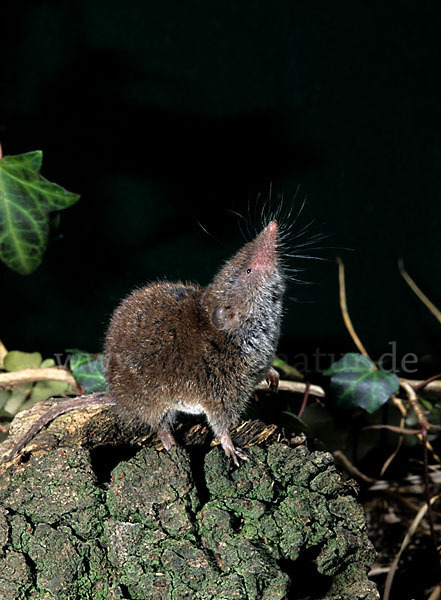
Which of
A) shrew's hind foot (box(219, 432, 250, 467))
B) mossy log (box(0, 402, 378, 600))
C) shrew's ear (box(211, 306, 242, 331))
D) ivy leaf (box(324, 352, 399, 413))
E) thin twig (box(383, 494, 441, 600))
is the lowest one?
thin twig (box(383, 494, 441, 600))

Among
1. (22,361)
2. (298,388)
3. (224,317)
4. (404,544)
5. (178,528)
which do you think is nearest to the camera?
(178,528)

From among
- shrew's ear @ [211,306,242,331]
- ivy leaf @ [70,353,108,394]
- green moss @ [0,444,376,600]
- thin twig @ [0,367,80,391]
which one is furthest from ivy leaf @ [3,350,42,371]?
shrew's ear @ [211,306,242,331]

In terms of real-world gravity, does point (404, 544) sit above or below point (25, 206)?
below

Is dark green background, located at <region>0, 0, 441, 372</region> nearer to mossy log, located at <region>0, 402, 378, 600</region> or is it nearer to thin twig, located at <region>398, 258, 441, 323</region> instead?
thin twig, located at <region>398, 258, 441, 323</region>

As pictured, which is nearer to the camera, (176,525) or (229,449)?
(176,525)

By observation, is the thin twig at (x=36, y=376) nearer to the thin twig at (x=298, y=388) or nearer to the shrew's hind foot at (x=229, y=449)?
the thin twig at (x=298, y=388)

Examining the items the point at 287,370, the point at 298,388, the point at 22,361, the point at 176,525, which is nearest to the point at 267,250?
the point at 176,525

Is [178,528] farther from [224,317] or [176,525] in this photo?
[224,317]

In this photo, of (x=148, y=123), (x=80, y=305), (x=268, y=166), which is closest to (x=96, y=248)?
(x=80, y=305)

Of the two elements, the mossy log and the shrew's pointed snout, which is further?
the shrew's pointed snout
